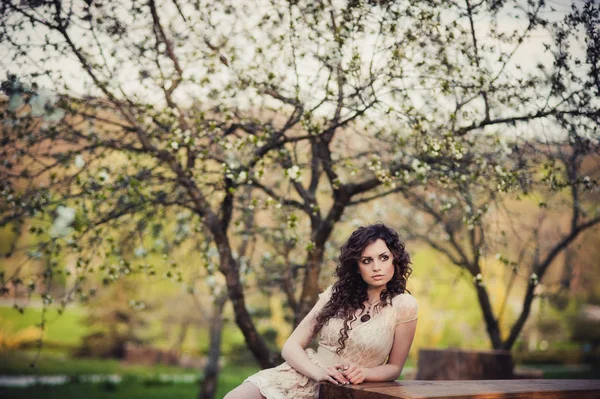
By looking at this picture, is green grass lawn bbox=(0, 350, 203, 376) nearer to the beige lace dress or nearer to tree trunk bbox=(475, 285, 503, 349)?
tree trunk bbox=(475, 285, 503, 349)

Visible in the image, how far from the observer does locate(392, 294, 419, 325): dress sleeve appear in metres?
3.00

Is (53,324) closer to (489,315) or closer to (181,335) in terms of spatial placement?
(181,335)

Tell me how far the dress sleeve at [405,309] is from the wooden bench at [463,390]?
12.7 inches

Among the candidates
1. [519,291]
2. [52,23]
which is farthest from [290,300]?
[519,291]

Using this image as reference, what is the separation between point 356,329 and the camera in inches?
119

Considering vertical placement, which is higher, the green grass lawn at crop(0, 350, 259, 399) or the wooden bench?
the wooden bench

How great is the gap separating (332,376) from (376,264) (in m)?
0.66

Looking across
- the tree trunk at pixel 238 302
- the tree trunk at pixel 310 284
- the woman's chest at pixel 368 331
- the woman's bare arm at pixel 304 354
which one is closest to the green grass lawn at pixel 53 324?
the tree trunk at pixel 238 302

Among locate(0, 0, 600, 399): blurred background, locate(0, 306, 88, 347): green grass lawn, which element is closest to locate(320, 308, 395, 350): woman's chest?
locate(0, 0, 600, 399): blurred background

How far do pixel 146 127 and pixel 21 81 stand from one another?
1087 mm

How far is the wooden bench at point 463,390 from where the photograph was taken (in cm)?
242

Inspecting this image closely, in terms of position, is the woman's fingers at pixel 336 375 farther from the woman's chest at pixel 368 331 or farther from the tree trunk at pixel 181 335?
the tree trunk at pixel 181 335

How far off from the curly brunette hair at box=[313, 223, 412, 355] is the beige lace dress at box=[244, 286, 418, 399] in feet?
0.24

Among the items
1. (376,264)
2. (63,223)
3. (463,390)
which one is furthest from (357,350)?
(63,223)
